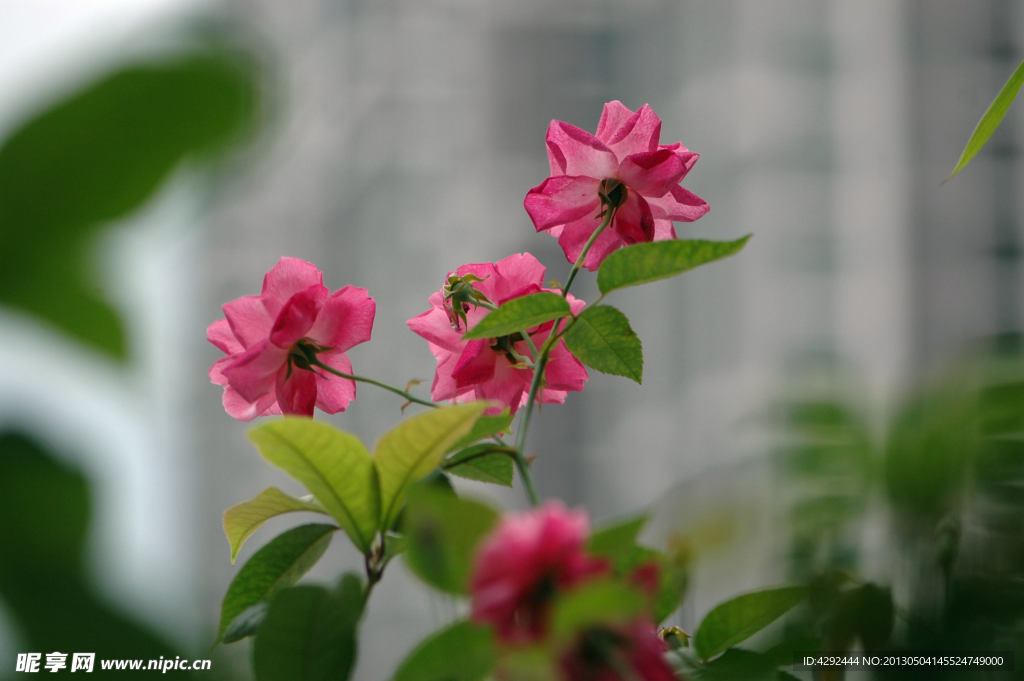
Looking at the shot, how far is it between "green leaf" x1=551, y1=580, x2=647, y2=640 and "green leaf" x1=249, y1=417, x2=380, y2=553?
6cm

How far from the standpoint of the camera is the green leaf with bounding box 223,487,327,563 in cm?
17

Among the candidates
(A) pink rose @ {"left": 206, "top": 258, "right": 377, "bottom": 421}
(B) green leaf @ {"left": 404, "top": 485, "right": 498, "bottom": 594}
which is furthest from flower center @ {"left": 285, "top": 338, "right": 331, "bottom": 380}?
(B) green leaf @ {"left": 404, "top": 485, "right": 498, "bottom": 594}

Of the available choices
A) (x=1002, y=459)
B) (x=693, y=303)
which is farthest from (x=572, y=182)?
(x=693, y=303)

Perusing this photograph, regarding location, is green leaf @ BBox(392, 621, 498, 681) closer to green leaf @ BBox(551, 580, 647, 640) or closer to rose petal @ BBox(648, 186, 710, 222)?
green leaf @ BBox(551, 580, 647, 640)

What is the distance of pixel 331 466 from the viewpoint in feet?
0.48

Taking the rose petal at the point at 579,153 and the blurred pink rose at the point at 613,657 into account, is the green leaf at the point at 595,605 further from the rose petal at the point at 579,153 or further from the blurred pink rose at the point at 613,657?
the rose petal at the point at 579,153

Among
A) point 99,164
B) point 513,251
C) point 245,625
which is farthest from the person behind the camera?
point 513,251

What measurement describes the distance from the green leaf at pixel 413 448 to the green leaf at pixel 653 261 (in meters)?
0.04

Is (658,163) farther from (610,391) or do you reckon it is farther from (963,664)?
(610,391)

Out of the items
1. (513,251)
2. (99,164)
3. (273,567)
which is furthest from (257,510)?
(513,251)

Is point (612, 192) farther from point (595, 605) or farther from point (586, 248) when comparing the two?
point (595, 605)

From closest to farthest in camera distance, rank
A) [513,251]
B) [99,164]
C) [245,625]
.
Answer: [99,164], [245,625], [513,251]

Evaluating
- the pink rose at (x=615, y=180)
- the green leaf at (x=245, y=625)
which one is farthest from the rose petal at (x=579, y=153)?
the green leaf at (x=245, y=625)

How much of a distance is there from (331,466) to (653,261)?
0.06 metres
